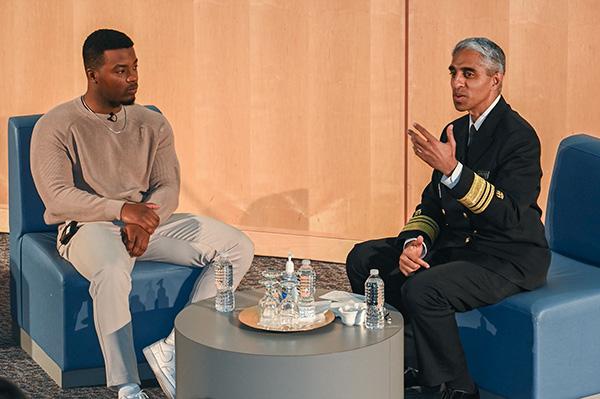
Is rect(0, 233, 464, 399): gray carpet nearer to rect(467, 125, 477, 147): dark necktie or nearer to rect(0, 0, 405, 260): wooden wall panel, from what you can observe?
rect(0, 0, 405, 260): wooden wall panel

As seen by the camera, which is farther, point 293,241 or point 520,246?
point 293,241

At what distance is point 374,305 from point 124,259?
1.05 m

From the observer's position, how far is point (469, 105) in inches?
163

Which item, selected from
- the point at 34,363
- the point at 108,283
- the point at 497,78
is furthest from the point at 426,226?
the point at 34,363

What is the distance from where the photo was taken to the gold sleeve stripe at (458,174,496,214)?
3.91 meters

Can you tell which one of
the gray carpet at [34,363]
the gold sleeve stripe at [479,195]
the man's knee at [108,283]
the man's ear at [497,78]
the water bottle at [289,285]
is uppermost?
the man's ear at [497,78]

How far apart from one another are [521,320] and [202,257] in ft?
4.08

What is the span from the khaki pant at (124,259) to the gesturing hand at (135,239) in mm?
26

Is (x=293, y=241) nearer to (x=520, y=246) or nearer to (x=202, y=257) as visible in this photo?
(x=202, y=257)

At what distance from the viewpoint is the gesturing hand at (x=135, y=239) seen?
4.26m

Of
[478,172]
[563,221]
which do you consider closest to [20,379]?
[478,172]

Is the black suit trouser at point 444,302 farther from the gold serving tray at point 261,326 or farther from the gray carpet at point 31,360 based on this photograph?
the gray carpet at point 31,360

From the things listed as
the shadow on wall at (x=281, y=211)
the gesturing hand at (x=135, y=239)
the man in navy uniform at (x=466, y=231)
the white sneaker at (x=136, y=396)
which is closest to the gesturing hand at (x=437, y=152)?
the man in navy uniform at (x=466, y=231)

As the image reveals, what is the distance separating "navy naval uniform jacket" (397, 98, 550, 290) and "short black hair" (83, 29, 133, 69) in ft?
4.43
